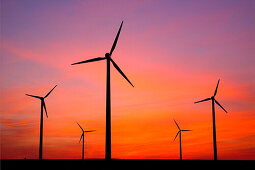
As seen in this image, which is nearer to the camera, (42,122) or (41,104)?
(42,122)

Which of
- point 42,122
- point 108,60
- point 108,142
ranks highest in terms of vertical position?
point 108,60

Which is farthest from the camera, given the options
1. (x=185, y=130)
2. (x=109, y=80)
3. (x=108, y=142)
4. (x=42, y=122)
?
(x=185, y=130)

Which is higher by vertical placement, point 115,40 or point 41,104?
point 115,40

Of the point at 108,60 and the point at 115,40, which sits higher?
the point at 115,40

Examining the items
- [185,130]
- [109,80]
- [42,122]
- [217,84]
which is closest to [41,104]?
[42,122]
